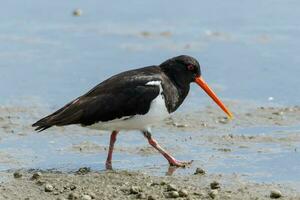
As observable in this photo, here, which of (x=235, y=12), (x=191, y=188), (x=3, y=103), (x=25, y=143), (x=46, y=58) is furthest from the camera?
(x=235, y=12)

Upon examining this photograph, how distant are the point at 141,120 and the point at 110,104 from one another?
36 cm

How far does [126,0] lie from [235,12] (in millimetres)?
1838

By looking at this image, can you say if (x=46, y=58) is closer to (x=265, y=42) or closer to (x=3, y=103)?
(x=3, y=103)

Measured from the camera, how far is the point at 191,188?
28.7ft

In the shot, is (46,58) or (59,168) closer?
(59,168)

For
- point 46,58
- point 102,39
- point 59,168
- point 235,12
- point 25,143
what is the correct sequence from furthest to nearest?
1. point 235,12
2. point 102,39
3. point 46,58
4. point 25,143
5. point 59,168

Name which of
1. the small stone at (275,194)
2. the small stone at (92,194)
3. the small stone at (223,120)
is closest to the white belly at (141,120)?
the small stone at (92,194)

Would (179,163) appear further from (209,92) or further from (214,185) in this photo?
(209,92)

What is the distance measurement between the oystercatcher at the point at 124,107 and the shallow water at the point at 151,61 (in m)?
0.37

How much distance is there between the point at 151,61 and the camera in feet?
43.7

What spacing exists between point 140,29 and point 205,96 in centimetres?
284

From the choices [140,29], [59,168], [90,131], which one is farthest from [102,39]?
[59,168]

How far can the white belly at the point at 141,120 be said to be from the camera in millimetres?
9656

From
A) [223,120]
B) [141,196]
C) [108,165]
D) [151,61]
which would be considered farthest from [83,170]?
[151,61]
